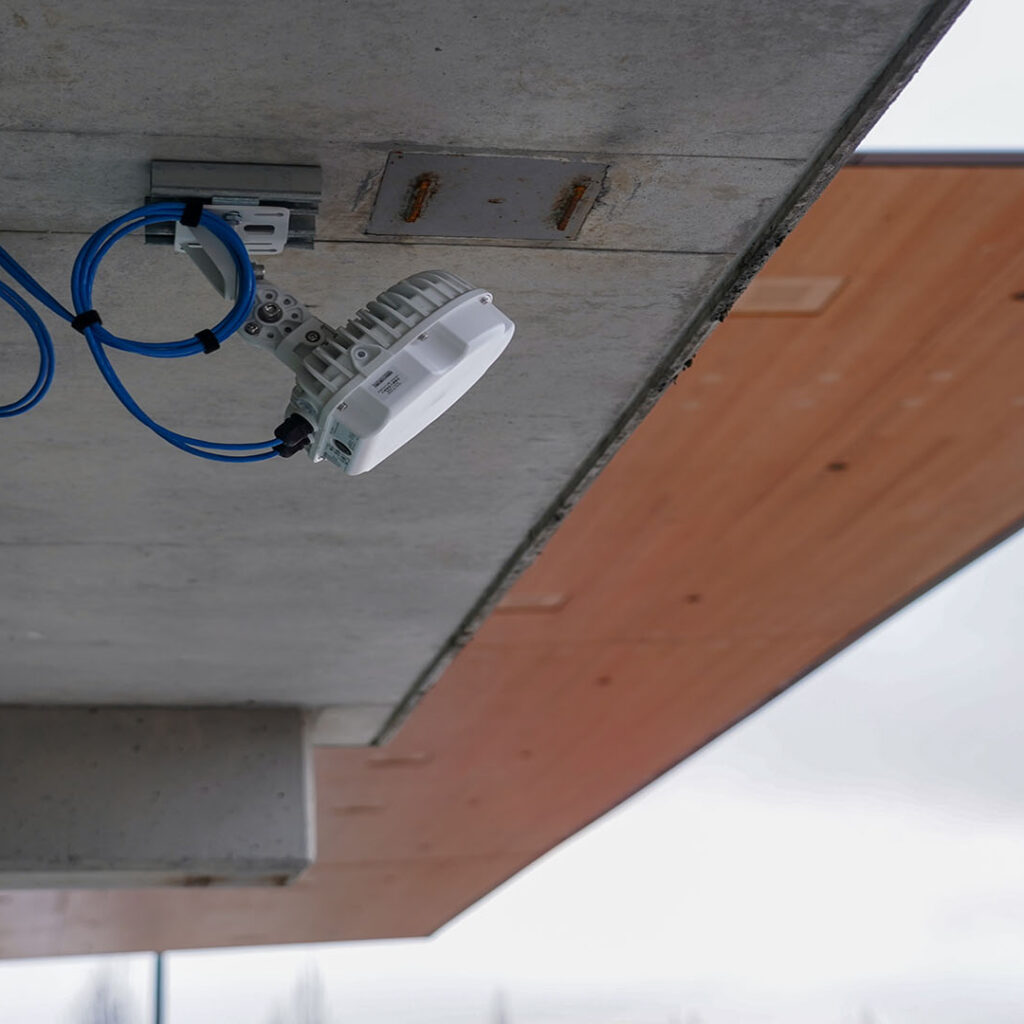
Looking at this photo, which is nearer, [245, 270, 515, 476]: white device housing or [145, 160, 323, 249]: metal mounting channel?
[245, 270, 515, 476]: white device housing

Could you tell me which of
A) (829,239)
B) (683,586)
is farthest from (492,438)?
(683,586)

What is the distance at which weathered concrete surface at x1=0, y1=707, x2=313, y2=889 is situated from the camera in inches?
152

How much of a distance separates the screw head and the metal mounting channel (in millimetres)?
141

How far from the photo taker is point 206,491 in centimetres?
258

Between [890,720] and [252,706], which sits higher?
[890,720]

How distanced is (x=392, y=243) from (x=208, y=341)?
1.31 feet

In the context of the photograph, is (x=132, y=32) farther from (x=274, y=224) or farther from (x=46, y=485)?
(x=46, y=485)

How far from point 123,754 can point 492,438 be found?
201 centimetres

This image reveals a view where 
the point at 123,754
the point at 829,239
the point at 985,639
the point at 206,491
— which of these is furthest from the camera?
the point at 985,639

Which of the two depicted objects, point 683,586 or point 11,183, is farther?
point 683,586

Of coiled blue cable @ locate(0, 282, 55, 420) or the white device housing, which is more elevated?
coiled blue cable @ locate(0, 282, 55, 420)

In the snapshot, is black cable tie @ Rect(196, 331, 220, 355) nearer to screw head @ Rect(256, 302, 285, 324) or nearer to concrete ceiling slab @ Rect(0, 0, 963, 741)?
screw head @ Rect(256, 302, 285, 324)

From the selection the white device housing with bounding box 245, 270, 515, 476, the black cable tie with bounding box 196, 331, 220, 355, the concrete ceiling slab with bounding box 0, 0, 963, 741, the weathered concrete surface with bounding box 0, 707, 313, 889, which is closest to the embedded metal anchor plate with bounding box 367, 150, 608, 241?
the concrete ceiling slab with bounding box 0, 0, 963, 741

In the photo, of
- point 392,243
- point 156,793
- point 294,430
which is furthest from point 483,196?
point 156,793
